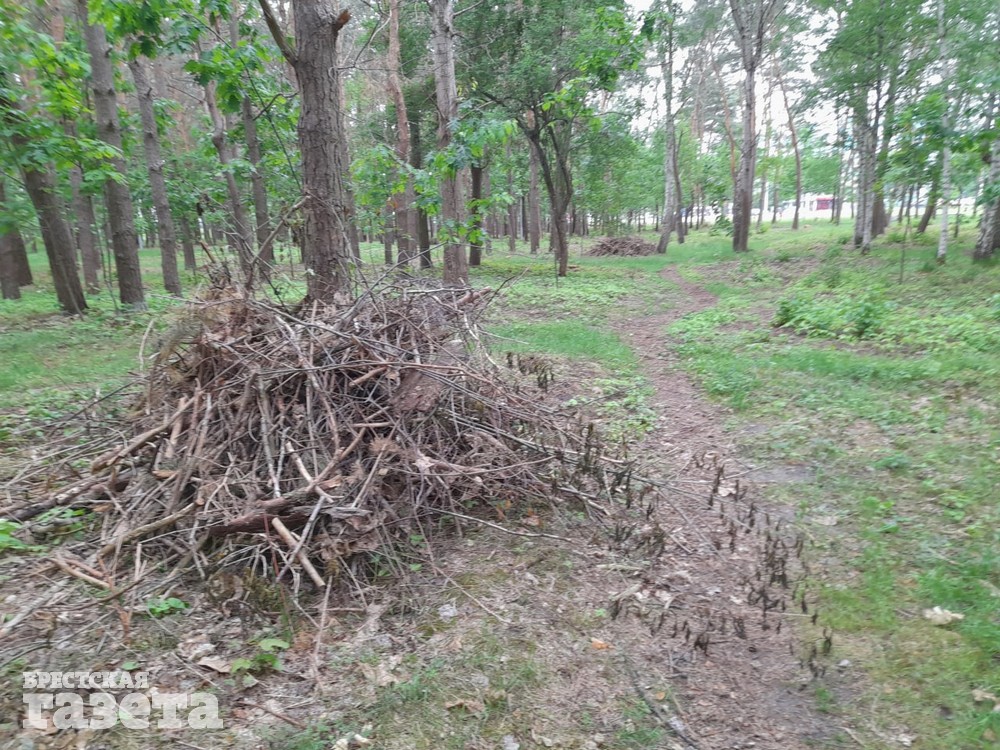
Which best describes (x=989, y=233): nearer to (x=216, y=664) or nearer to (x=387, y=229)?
(x=387, y=229)

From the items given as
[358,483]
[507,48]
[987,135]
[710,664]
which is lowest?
[710,664]

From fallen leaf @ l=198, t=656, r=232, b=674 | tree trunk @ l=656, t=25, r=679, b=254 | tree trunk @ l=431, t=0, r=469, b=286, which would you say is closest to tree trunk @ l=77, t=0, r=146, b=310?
tree trunk @ l=431, t=0, r=469, b=286

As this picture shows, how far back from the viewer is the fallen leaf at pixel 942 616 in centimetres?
334

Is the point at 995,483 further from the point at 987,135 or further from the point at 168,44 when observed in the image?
the point at 987,135

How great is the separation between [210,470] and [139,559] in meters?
0.68

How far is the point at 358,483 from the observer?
3805 millimetres

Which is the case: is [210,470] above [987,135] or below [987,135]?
below

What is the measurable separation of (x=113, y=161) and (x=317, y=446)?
11.1 metres

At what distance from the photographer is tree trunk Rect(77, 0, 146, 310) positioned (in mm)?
10234

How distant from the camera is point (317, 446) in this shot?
12.9 feet

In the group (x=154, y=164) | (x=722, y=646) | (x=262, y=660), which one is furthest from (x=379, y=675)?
(x=154, y=164)

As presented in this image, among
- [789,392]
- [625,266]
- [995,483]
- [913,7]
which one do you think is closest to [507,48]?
[625,266]

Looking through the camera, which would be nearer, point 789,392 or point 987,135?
point 789,392

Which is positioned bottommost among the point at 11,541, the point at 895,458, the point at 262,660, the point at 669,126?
the point at 262,660
